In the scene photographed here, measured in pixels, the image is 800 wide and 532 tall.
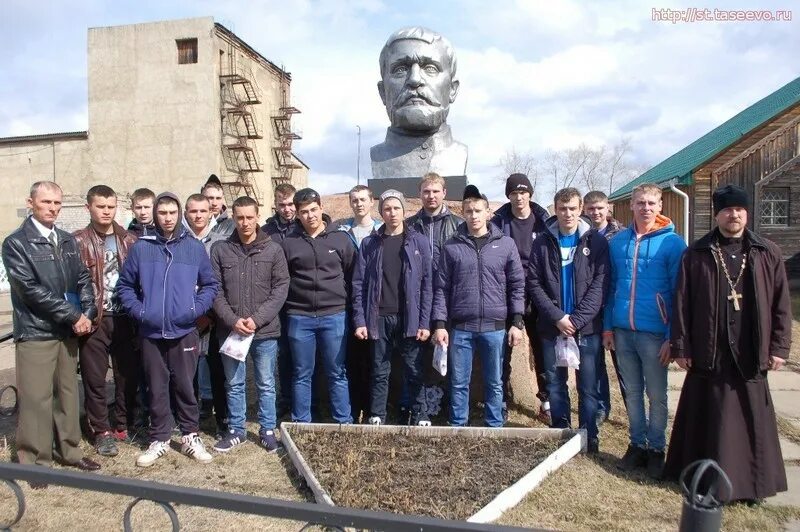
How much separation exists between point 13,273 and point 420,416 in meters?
2.84

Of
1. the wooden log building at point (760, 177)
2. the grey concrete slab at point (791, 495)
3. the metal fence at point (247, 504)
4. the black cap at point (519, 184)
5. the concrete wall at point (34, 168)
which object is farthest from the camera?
the concrete wall at point (34, 168)

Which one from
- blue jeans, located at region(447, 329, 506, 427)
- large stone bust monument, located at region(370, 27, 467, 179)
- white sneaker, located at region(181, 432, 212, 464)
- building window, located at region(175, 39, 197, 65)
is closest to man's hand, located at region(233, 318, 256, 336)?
white sneaker, located at region(181, 432, 212, 464)

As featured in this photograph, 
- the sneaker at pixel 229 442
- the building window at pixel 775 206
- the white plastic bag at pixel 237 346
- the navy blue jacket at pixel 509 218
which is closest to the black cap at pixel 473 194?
the navy blue jacket at pixel 509 218

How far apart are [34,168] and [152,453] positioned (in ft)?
83.3

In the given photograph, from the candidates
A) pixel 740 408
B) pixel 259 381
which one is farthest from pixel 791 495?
pixel 259 381

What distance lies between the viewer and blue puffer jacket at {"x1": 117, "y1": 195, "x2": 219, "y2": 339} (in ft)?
13.3

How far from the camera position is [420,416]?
4.57m

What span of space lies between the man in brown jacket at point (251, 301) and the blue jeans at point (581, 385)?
1914 mm

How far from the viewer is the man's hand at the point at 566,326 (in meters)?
4.02

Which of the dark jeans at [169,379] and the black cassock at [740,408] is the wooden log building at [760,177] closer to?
the black cassock at [740,408]

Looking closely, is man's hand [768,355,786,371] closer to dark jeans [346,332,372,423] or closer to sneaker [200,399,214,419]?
dark jeans [346,332,372,423]

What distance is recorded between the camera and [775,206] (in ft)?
57.2

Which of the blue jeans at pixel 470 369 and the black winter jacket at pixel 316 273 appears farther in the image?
the black winter jacket at pixel 316 273

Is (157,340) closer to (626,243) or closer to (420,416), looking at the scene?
(420,416)
